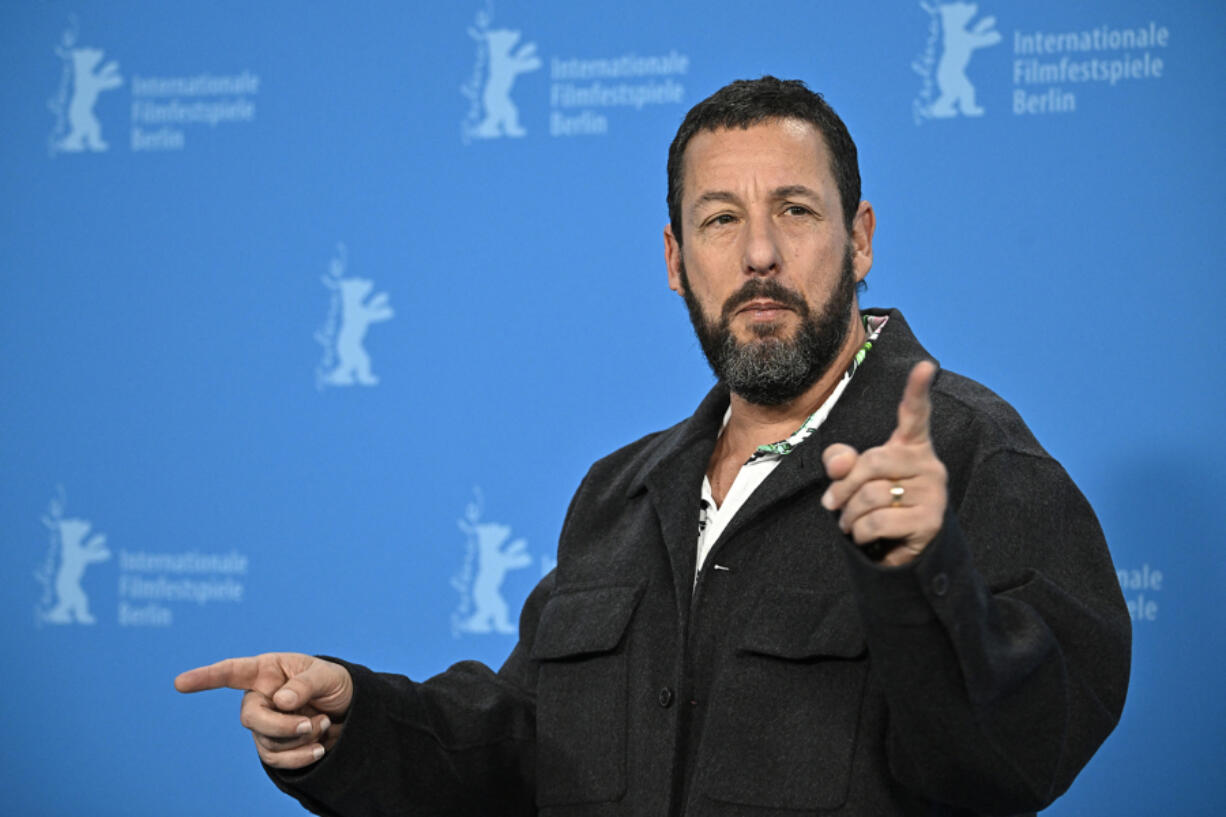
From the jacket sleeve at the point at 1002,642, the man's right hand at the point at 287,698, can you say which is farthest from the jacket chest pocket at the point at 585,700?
the jacket sleeve at the point at 1002,642

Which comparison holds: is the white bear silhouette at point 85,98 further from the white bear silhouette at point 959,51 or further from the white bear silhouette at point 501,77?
the white bear silhouette at point 959,51

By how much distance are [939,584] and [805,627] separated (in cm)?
39

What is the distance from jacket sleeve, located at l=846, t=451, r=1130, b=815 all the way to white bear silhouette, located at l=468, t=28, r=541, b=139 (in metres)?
1.50

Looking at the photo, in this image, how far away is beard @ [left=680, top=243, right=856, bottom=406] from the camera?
1.65 metres

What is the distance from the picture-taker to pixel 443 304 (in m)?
2.61

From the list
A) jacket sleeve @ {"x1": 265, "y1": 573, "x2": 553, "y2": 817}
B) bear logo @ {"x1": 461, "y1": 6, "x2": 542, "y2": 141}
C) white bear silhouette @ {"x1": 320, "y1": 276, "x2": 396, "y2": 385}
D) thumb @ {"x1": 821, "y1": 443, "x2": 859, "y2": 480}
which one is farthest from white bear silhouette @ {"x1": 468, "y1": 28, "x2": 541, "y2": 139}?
thumb @ {"x1": 821, "y1": 443, "x2": 859, "y2": 480}

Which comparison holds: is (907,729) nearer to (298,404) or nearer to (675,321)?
(675,321)

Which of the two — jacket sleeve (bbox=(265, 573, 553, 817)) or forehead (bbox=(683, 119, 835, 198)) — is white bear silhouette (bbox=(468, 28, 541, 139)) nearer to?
forehead (bbox=(683, 119, 835, 198))

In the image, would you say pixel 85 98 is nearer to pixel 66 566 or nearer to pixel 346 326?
pixel 346 326

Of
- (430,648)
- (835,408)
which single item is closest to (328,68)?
(430,648)

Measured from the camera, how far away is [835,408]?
5.27 feet

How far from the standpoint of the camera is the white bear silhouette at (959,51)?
2248 millimetres

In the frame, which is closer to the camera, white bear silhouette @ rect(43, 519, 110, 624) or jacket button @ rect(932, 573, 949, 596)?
jacket button @ rect(932, 573, 949, 596)

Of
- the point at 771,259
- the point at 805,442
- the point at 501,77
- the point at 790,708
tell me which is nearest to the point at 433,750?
the point at 790,708
